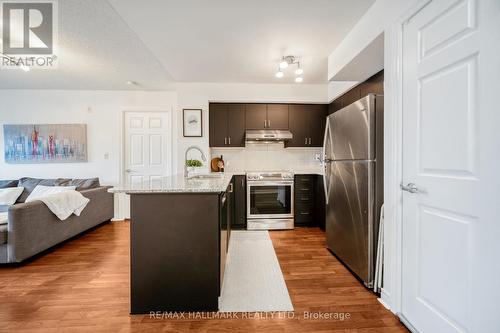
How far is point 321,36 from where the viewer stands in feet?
7.95

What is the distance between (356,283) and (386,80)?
182cm

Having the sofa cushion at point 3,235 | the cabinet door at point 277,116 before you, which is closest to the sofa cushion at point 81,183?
the sofa cushion at point 3,235

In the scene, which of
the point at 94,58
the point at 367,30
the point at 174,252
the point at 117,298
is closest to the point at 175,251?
the point at 174,252

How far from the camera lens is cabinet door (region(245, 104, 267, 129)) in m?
4.02

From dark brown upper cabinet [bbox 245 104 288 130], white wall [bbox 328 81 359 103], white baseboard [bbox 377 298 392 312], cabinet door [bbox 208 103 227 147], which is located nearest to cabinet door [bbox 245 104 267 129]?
dark brown upper cabinet [bbox 245 104 288 130]

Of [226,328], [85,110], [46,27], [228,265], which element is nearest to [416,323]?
[226,328]

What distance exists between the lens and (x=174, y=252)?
165 cm

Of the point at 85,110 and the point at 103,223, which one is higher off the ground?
the point at 85,110

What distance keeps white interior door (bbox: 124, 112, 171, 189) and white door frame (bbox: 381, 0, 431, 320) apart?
3717mm

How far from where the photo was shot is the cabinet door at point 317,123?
4082 mm

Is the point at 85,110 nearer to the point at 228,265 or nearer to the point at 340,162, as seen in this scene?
the point at 228,265

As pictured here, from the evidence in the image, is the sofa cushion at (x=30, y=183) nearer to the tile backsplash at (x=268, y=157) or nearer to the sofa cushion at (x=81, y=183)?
the sofa cushion at (x=81, y=183)

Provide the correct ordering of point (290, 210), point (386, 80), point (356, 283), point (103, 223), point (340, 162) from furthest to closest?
1. point (103, 223)
2. point (290, 210)
3. point (340, 162)
4. point (356, 283)
5. point (386, 80)

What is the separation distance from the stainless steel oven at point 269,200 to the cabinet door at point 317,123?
34.2 inches
